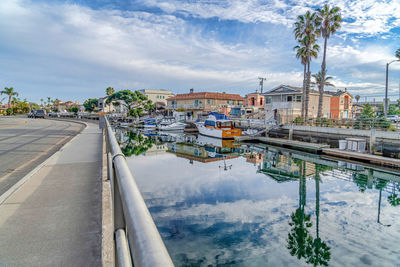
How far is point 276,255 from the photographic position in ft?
27.0

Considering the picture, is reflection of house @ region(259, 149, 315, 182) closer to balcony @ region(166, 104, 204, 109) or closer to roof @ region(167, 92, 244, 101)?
balcony @ region(166, 104, 204, 109)

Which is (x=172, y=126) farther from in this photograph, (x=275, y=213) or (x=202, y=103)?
(x=275, y=213)

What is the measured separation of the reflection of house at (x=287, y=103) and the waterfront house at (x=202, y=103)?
52.2 ft

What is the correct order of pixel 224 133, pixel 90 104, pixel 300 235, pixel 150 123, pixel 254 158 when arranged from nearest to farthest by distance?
pixel 300 235 → pixel 254 158 → pixel 224 133 → pixel 150 123 → pixel 90 104

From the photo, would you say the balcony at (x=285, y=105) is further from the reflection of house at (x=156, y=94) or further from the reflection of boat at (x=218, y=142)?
the reflection of house at (x=156, y=94)

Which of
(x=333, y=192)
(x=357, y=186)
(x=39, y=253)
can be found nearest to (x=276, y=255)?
(x=39, y=253)

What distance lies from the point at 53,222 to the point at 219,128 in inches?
1475

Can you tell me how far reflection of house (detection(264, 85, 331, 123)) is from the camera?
44.8 m

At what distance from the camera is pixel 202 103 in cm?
6769

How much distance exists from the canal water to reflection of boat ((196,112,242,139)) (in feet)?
56.3

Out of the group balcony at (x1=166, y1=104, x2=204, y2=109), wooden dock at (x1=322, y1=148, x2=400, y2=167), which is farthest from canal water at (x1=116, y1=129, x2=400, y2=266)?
balcony at (x1=166, y1=104, x2=204, y2=109)

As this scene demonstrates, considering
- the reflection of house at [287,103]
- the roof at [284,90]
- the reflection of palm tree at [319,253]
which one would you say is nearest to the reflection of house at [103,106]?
the reflection of house at [287,103]

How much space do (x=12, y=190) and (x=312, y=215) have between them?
11.1 metres

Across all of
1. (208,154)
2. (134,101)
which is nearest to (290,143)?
(208,154)
